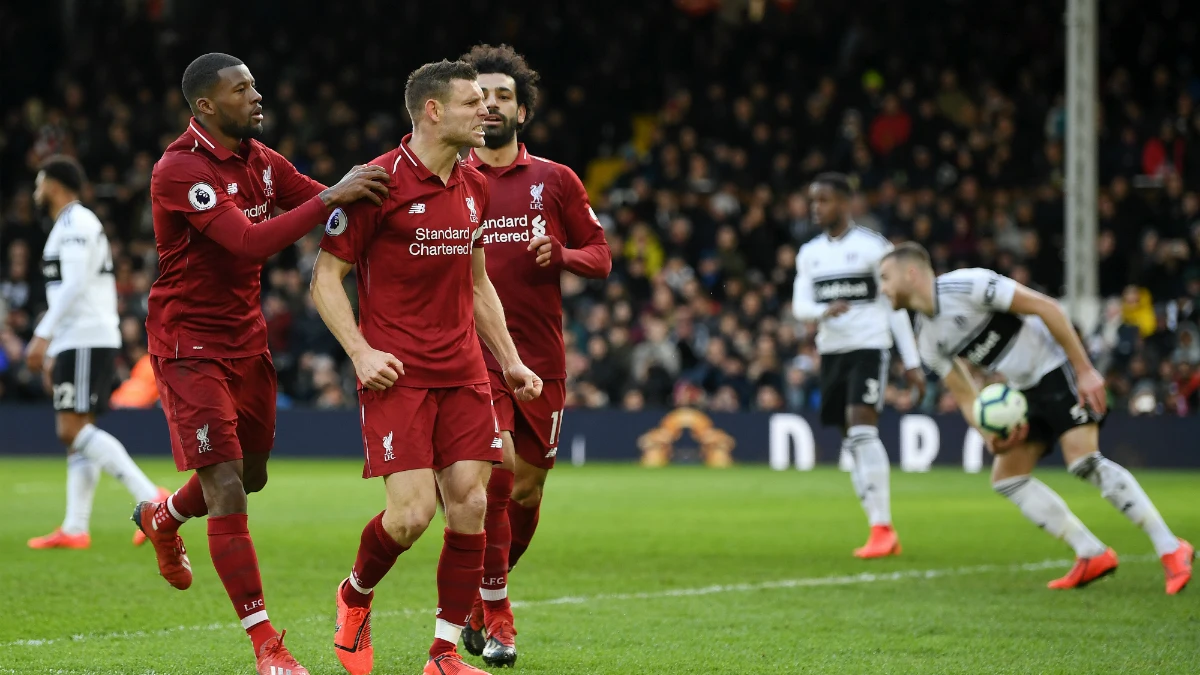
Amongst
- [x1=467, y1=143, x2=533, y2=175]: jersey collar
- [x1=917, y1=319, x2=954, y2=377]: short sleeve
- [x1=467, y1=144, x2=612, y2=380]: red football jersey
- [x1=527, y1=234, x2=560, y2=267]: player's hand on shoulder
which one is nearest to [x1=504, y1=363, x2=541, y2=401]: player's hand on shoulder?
[x1=527, y1=234, x2=560, y2=267]: player's hand on shoulder

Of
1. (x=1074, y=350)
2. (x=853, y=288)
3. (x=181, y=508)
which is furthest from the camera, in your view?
(x=853, y=288)

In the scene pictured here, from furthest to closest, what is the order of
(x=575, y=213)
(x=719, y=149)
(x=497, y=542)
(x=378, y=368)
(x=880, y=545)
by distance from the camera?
(x=719, y=149)
(x=880, y=545)
(x=575, y=213)
(x=497, y=542)
(x=378, y=368)

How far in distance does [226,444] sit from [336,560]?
13.2 feet

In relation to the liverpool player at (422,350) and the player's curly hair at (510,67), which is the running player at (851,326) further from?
the liverpool player at (422,350)

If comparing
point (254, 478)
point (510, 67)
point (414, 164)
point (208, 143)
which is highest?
point (510, 67)

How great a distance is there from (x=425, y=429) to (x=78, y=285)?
527cm

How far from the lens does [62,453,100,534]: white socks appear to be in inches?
433

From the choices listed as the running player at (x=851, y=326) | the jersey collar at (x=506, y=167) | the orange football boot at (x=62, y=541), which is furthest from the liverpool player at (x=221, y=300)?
the running player at (x=851, y=326)

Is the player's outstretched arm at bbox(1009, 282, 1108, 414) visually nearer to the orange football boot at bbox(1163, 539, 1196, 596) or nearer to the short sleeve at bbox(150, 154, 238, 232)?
the orange football boot at bbox(1163, 539, 1196, 596)

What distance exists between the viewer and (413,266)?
6098 millimetres

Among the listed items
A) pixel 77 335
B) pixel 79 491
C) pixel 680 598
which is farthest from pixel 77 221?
pixel 680 598

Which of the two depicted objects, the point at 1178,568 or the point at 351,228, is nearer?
the point at 351,228

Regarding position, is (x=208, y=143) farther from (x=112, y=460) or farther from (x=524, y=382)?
(x=112, y=460)

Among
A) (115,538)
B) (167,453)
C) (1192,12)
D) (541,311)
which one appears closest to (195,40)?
(167,453)
